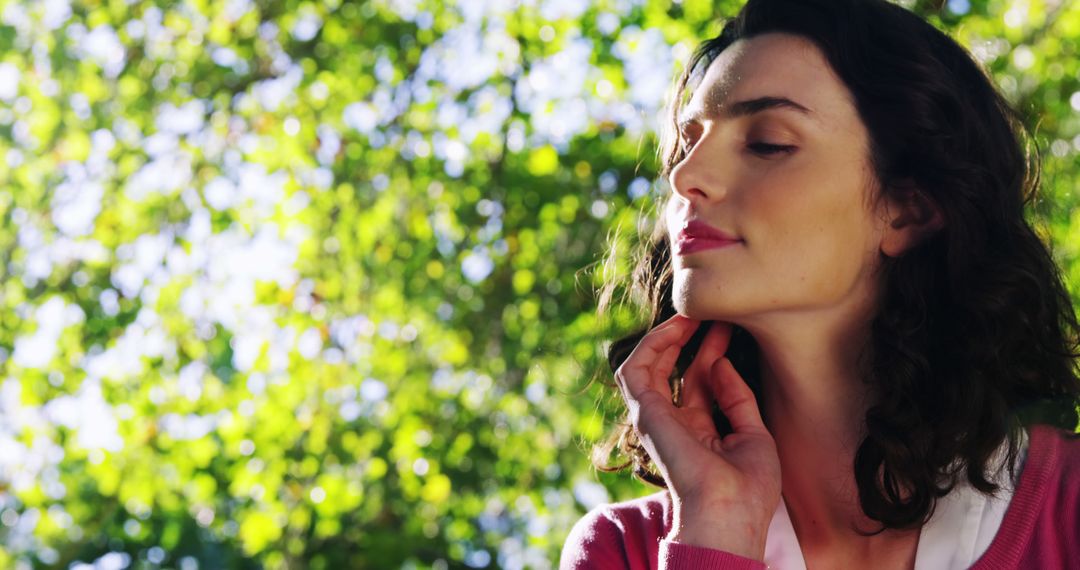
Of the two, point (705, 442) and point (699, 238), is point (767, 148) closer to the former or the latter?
point (699, 238)

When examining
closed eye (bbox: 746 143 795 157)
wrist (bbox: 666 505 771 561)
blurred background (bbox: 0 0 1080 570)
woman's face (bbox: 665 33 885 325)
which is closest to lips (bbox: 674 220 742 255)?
woman's face (bbox: 665 33 885 325)

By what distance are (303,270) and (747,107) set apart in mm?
2412

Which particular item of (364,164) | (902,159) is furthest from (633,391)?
(364,164)

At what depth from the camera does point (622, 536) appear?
6.34 ft

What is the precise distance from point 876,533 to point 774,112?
0.63m

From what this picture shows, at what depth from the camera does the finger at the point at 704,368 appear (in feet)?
6.33

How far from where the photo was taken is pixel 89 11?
382 cm

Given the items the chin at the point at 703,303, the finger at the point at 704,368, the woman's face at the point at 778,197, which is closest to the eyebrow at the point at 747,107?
the woman's face at the point at 778,197

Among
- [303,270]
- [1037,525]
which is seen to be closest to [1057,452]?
[1037,525]

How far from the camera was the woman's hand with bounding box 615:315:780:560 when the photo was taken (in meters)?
1.67

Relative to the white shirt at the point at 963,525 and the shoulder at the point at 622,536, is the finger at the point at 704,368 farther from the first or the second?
the white shirt at the point at 963,525

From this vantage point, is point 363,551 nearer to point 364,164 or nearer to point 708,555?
point 364,164

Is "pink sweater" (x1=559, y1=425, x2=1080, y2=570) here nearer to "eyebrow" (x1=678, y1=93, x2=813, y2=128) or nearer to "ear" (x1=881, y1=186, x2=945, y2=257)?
"ear" (x1=881, y1=186, x2=945, y2=257)

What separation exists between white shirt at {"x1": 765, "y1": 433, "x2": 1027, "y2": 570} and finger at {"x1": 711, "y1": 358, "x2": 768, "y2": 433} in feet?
0.72
